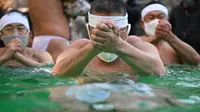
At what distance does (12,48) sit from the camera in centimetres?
591

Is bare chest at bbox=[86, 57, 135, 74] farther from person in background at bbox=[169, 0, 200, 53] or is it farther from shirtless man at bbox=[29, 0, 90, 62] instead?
person in background at bbox=[169, 0, 200, 53]

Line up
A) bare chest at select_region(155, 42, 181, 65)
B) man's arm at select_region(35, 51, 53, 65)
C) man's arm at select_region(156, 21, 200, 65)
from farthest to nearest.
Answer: bare chest at select_region(155, 42, 181, 65) → man's arm at select_region(35, 51, 53, 65) → man's arm at select_region(156, 21, 200, 65)

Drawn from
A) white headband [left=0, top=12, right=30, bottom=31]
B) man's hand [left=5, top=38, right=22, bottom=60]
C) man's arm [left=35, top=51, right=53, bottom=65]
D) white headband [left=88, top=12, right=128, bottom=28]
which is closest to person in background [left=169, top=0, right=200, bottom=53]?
man's arm [left=35, top=51, right=53, bottom=65]

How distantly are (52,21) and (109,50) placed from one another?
10.4 feet

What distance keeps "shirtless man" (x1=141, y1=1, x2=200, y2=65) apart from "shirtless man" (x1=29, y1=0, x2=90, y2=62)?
1.11 metres

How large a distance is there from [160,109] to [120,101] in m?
0.25

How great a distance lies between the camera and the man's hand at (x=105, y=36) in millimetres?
3672

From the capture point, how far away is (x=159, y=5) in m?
7.62

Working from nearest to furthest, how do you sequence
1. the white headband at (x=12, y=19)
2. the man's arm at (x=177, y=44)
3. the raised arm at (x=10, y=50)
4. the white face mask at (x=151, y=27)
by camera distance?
the raised arm at (x=10, y=50)
the man's arm at (x=177, y=44)
the white headband at (x=12, y=19)
the white face mask at (x=151, y=27)

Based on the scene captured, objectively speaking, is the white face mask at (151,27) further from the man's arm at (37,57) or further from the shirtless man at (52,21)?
the man's arm at (37,57)

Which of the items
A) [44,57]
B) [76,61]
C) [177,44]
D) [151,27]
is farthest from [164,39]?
[76,61]

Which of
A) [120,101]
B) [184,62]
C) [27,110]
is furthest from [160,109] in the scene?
[184,62]

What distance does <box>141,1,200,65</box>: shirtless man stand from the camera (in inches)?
245

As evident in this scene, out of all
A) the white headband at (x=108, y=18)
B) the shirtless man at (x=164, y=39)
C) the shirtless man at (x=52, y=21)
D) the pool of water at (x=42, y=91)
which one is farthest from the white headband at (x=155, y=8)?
the white headband at (x=108, y=18)
